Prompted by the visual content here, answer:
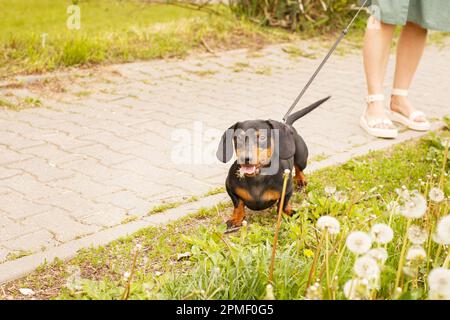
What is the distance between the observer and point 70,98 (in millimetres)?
5734

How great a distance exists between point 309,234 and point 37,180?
173cm

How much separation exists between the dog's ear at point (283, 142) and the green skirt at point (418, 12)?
1.81 m

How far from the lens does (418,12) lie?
16.8 feet

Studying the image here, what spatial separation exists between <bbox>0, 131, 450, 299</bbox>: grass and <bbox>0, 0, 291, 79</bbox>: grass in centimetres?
320

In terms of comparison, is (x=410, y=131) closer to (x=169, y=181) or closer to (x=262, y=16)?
(x=169, y=181)

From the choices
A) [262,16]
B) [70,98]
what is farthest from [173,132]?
[262,16]

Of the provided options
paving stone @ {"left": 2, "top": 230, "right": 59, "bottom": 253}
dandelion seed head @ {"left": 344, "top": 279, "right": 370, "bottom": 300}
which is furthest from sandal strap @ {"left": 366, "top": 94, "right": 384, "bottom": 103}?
dandelion seed head @ {"left": 344, "top": 279, "right": 370, "bottom": 300}

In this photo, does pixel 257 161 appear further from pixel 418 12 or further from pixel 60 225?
pixel 418 12

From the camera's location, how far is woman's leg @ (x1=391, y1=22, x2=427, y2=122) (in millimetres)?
5324

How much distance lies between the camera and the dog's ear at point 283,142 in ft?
11.2

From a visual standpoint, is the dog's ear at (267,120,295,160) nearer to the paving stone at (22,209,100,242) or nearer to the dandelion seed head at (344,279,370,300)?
the paving stone at (22,209,100,242)

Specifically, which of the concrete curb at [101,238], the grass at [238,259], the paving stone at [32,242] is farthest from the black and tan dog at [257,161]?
the paving stone at [32,242]

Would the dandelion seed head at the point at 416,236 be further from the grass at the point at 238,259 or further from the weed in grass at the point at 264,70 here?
the weed in grass at the point at 264,70

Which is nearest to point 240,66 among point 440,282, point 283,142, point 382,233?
point 283,142
